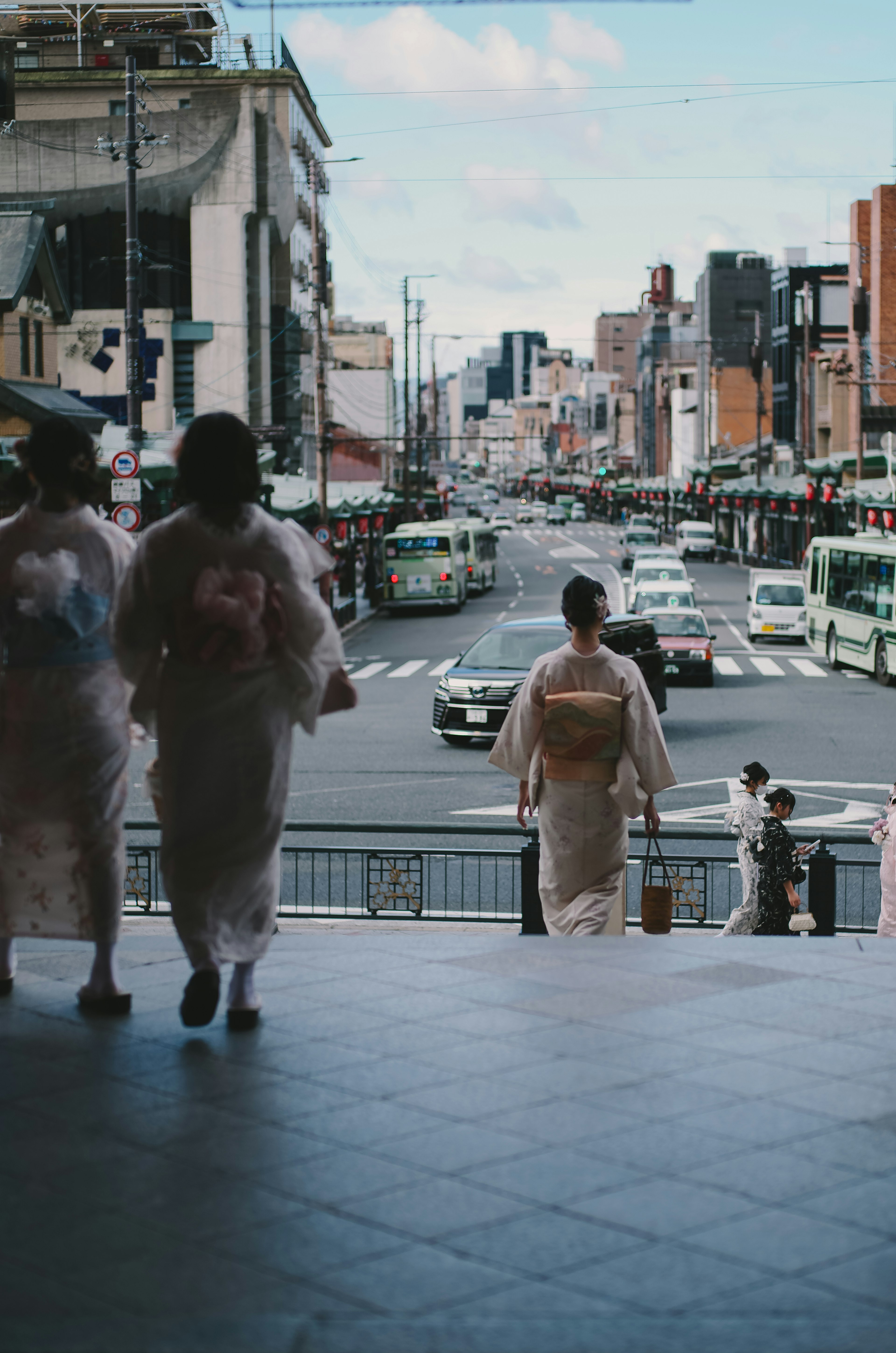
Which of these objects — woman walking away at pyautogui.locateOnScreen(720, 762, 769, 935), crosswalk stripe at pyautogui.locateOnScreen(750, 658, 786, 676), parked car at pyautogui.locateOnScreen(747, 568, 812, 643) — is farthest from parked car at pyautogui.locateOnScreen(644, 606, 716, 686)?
woman walking away at pyautogui.locateOnScreen(720, 762, 769, 935)

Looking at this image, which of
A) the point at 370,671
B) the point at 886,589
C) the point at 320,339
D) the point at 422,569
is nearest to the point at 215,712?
the point at 886,589

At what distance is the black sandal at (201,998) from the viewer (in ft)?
15.4

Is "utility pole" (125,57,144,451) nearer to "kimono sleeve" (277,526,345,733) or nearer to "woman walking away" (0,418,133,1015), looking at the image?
"woman walking away" (0,418,133,1015)

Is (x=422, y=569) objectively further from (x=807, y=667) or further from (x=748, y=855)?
(x=748, y=855)

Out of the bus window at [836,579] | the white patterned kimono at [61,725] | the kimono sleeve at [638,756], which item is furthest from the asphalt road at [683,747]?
the white patterned kimono at [61,725]

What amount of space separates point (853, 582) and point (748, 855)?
2417 centimetres

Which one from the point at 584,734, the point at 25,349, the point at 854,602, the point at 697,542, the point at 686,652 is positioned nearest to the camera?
the point at 584,734

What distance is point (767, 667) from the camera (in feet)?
109

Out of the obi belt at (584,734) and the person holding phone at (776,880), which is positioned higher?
the obi belt at (584,734)

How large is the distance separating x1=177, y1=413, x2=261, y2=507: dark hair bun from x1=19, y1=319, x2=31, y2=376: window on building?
27.4 metres

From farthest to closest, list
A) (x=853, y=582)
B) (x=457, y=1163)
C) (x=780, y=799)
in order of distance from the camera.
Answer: (x=853, y=582)
(x=780, y=799)
(x=457, y=1163)

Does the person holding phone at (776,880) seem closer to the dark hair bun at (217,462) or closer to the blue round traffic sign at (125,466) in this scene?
the dark hair bun at (217,462)

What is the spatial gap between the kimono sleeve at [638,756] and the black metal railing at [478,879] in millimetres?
2292

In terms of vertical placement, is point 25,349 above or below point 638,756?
above
